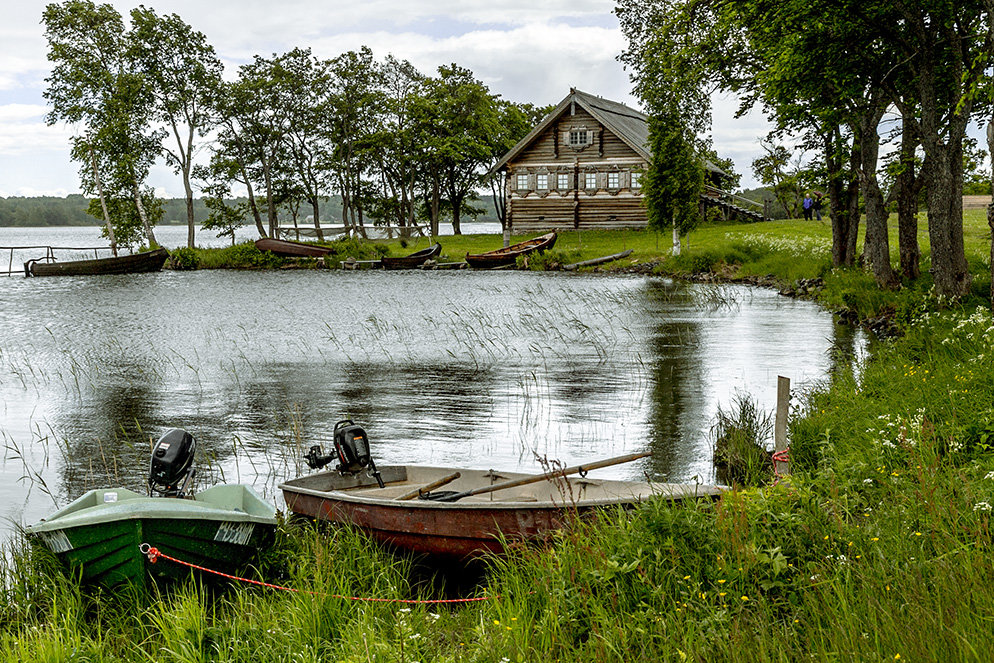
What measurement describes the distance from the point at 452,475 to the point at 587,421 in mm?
5027

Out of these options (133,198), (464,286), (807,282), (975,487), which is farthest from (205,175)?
(975,487)

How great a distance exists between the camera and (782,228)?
153ft

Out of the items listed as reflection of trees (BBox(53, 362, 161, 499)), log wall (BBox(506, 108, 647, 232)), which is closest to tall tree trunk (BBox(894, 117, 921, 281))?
reflection of trees (BBox(53, 362, 161, 499))

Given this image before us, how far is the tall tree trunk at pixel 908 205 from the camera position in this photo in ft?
62.1

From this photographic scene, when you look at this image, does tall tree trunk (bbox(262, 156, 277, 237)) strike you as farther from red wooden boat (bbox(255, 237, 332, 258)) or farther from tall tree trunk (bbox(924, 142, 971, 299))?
tall tree trunk (bbox(924, 142, 971, 299))

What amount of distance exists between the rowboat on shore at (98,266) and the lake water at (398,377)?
1959 centimetres

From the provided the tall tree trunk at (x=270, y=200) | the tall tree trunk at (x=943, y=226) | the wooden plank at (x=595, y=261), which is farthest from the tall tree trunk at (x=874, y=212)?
the tall tree trunk at (x=270, y=200)

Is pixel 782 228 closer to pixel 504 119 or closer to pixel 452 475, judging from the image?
pixel 504 119

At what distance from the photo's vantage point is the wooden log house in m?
54.2

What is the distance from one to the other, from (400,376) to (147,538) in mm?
10631

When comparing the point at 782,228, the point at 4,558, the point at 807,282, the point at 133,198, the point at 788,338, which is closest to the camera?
the point at 4,558

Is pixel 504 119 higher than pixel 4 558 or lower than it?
higher

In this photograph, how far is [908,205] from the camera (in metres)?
19.2

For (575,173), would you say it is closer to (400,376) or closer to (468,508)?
(400,376)
